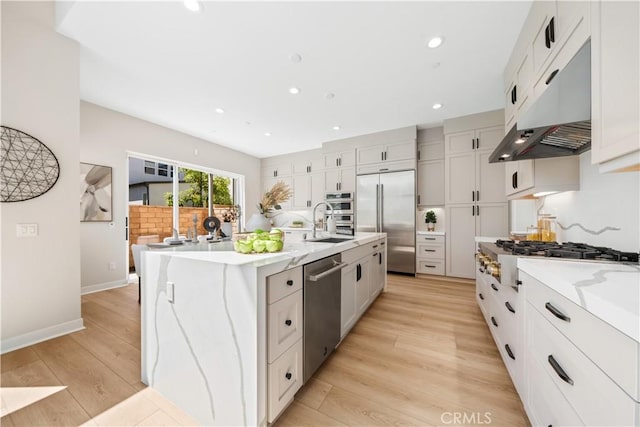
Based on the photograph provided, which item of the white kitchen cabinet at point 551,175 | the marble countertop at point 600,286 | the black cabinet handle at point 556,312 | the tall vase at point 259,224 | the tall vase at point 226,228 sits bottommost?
the black cabinet handle at point 556,312

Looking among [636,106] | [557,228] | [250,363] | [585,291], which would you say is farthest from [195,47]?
[557,228]

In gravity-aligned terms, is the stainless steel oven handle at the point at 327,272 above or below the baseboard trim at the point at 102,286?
above

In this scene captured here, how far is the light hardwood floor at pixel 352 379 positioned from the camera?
1.25 meters

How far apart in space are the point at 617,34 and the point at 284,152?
5662mm

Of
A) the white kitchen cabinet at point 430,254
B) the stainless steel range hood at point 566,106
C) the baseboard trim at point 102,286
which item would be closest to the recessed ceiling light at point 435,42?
the stainless steel range hood at point 566,106

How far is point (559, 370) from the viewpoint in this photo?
83cm

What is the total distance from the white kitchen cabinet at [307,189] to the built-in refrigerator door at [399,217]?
1.57 meters

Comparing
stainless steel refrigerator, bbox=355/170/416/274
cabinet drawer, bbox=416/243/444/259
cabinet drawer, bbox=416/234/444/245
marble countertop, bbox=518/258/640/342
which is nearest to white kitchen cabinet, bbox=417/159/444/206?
stainless steel refrigerator, bbox=355/170/416/274

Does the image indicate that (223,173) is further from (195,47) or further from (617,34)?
(617,34)

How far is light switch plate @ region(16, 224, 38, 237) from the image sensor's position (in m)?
1.93

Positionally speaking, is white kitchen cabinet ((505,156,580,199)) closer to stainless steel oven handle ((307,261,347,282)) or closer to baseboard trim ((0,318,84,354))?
stainless steel oven handle ((307,261,347,282))

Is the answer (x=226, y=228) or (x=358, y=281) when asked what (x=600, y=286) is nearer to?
(x=358, y=281)

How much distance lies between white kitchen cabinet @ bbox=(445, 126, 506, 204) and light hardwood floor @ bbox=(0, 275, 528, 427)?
223 centimetres

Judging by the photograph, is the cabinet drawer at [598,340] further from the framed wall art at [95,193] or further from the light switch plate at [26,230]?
the framed wall art at [95,193]
